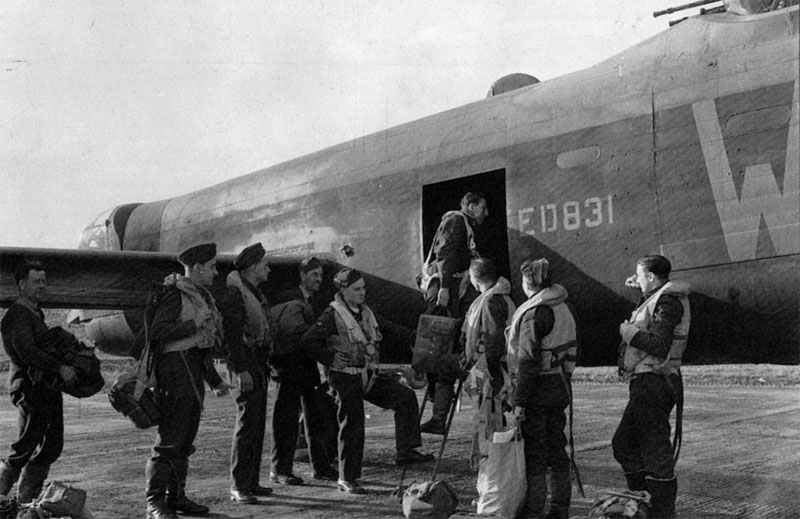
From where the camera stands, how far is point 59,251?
8.20 metres

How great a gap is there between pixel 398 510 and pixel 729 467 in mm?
3555

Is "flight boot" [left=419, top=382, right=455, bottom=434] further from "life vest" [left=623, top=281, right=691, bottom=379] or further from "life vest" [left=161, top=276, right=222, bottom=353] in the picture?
"life vest" [left=161, top=276, right=222, bottom=353]

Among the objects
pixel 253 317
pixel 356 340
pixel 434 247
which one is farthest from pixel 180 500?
pixel 434 247

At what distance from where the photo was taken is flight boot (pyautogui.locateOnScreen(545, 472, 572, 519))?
5363mm

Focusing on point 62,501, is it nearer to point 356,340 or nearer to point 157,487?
point 157,487

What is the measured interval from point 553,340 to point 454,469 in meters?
2.42

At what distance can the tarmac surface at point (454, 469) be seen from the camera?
5.93m

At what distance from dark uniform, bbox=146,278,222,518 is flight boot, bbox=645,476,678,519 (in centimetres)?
313

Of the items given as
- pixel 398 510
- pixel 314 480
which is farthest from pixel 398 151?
pixel 398 510

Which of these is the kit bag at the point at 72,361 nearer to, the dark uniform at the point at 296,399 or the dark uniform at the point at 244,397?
the dark uniform at the point at 244,397

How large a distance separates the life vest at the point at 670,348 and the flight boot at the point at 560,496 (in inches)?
33.8

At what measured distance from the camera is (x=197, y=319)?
228 inches

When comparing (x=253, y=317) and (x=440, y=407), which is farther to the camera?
(x=440, y=407)

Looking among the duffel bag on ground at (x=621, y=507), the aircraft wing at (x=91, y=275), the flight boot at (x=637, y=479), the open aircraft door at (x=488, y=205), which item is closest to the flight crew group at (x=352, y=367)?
the flight boot at (x=637, y=479)
